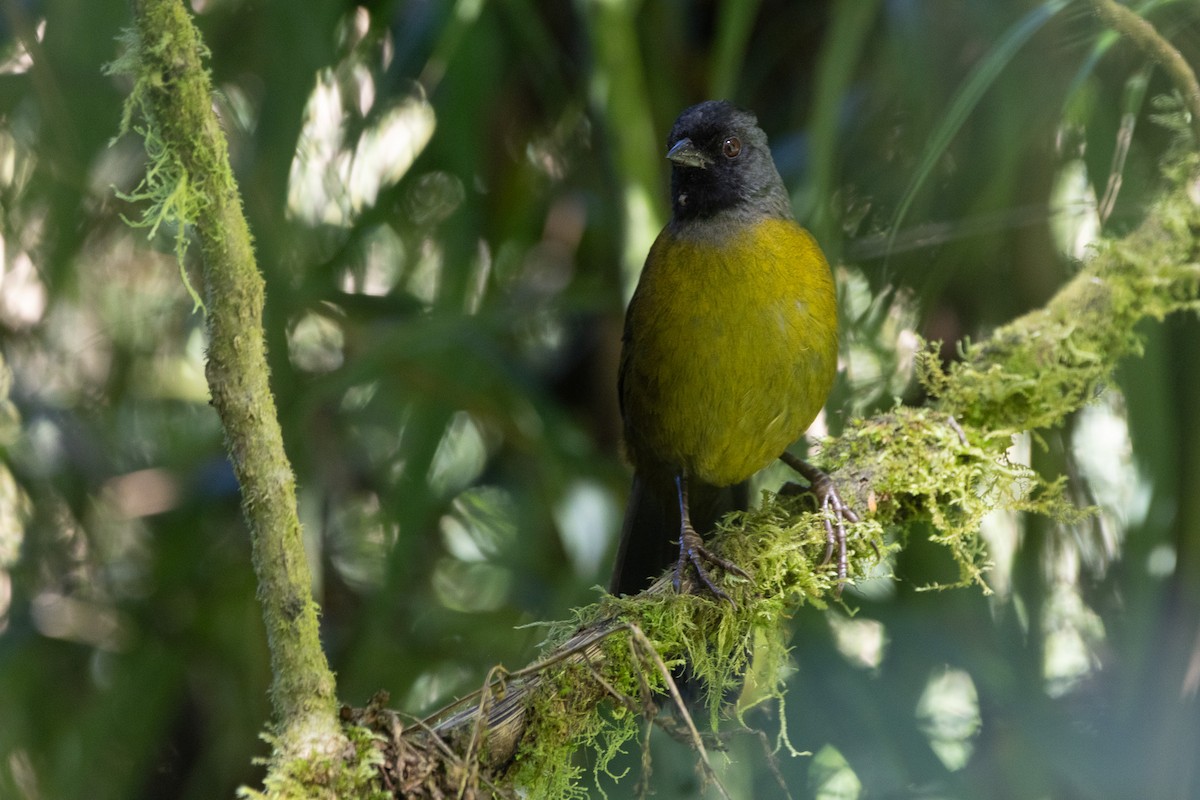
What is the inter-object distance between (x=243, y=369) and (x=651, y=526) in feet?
6.74

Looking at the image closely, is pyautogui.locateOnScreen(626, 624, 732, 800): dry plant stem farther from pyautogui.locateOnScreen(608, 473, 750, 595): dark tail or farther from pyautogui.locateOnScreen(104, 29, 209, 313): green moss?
pyautogui.locateOnScreen(608, 473, 750, 595): dark tail

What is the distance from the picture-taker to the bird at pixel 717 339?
3141 millimetres

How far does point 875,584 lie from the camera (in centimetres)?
373

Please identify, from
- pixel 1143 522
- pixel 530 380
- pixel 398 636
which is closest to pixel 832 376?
pixel 1143 522

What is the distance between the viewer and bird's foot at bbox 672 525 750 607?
2.62 meters

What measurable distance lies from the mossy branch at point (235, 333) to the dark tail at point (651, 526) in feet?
5.83

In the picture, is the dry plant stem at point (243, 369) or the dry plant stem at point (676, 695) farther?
the dry plant stem at point (676, 695)

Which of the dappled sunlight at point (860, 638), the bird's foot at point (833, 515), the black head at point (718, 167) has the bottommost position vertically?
the dappled sunlight at point (860, 638)

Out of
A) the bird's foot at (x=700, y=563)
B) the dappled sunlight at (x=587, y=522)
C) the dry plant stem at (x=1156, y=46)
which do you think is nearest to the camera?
the bird's foot at (x=700, y=563)

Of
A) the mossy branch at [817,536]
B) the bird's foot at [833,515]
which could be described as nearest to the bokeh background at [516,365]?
the mossy branch at [817,536]

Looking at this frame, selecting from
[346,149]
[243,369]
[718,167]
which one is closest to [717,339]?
[718,167]

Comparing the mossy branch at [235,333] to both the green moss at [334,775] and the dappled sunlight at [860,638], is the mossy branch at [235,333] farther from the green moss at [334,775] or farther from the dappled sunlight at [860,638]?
the dappled sunlight at [860,638]

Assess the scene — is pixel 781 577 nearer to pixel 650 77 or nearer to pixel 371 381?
pixel 371 381

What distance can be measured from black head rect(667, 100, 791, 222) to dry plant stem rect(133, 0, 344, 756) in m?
1.92
